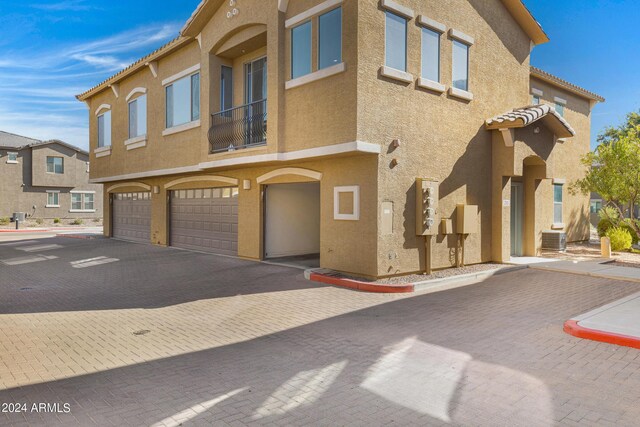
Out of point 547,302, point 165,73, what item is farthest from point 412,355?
point 165,73

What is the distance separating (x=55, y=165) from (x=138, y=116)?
1050 inches

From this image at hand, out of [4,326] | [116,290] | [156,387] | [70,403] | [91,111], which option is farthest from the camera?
[91,111]

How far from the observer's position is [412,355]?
5.82 m

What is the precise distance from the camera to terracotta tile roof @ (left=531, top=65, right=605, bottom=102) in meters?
17.9

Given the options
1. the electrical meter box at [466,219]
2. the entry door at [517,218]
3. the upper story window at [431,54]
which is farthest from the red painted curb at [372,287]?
the entry door at [517,218]

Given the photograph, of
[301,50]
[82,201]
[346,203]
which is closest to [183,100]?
[301,50]

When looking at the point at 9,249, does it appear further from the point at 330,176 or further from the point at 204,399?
the point at 204,399

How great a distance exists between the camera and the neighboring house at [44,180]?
38.1 m

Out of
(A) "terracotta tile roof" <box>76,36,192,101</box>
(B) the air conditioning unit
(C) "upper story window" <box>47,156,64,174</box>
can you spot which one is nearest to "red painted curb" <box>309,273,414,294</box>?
(B) the air conditioning unit

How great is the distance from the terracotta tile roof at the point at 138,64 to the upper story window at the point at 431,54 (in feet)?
29.1

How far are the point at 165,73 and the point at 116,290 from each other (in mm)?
10925

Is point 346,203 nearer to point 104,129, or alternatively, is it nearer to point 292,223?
point 292,223

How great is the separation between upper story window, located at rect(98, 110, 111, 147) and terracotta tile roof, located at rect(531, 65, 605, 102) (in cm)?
2030

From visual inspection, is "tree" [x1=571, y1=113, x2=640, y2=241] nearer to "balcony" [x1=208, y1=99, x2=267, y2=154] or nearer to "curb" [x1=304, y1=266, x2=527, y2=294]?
"curb" [x1=304, y1=266, x2=527, y2=294]
